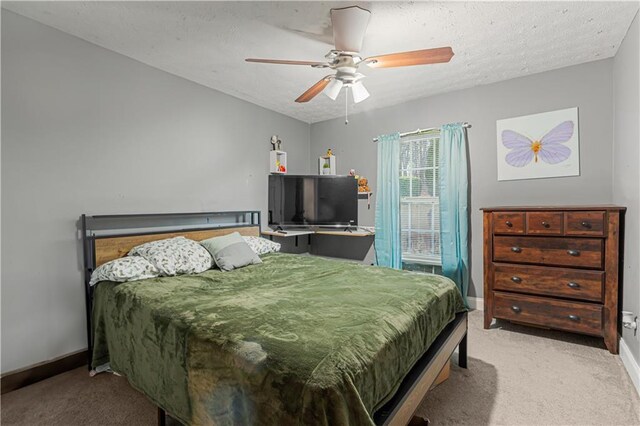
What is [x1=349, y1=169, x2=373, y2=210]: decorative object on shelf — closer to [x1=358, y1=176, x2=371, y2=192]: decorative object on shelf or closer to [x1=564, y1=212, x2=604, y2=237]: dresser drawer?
[x1=358, y1=176, x2=371, y2=192]: decorative object on shelf

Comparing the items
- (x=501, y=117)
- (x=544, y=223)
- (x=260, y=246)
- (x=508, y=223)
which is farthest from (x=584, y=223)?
(x=260, y=246)

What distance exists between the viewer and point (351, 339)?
4.06 feet

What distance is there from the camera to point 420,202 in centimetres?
393

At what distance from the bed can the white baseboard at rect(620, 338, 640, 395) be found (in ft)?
3.45

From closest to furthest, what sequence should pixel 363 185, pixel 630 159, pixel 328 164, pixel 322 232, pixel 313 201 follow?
pixel 630 159, pixel 322 232, pixel 313 201, pixel 363 185, pixel 328 164

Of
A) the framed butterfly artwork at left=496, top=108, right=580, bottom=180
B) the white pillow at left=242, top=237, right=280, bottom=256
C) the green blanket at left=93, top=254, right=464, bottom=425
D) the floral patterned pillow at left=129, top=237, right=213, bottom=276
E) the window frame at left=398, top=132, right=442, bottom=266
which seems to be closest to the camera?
the green blanket at left=93, top=254, right=464, bottom=425

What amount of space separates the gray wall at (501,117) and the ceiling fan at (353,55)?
5.82 ft

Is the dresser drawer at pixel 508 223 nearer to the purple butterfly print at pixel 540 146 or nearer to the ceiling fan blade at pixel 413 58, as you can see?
the purple butterfly print at pixel 540 146

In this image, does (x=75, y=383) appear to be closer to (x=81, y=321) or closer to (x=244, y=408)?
(x=81, y=321)

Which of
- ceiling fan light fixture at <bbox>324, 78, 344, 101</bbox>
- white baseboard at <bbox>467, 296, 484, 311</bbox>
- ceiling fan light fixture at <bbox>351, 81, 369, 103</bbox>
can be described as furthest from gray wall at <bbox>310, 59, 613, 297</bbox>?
ceiling fan light fixture at <bbox>324, 78, 344, 101</bbox>

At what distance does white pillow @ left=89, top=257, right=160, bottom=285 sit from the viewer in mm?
2172

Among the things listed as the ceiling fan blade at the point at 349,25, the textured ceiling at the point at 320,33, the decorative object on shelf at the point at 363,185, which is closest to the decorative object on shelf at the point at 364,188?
the decorative object on shelf at the point at 363,185

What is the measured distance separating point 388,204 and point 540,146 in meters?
1.73

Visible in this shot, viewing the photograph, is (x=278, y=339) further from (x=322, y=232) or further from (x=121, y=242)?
(x=322, y=232)
